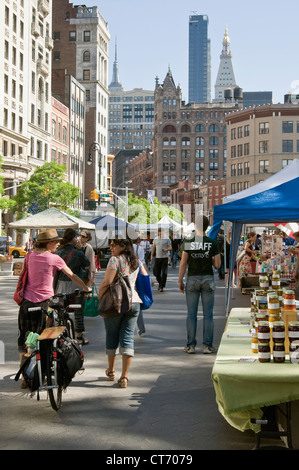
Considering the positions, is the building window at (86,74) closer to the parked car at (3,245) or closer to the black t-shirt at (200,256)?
the parked car at (3,245)

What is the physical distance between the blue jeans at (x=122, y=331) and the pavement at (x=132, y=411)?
47cm

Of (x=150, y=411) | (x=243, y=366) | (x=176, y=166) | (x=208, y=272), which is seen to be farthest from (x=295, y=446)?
(x=176, y=166)

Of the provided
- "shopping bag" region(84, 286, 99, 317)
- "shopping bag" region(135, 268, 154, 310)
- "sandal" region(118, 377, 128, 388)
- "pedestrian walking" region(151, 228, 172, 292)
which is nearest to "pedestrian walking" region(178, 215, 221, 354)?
"shopping bag" region(135, 268, 154, 310)

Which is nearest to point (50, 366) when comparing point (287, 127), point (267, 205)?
point (267, 205)

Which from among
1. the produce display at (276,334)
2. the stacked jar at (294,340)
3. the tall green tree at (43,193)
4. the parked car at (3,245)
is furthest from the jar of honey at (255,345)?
the tall green tree at (43,193)

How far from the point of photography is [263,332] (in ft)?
18.6

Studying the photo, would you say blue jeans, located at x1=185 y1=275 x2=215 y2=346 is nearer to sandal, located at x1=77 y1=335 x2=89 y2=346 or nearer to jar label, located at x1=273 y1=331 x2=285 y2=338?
sandal, located at x1=77 y1=335 x2=89 y2=346

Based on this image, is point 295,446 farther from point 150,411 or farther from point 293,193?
point 293,193

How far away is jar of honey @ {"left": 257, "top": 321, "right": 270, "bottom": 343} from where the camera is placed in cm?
564

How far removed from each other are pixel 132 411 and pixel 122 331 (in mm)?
1387

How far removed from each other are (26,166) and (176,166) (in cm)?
10388

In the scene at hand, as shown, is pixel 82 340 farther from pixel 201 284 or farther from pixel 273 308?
pixel 273 308

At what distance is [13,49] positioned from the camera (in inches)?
2564

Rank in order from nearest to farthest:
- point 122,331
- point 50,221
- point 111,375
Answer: point 122,331, point 111,375, point 50,221
